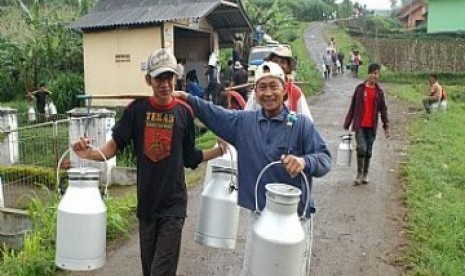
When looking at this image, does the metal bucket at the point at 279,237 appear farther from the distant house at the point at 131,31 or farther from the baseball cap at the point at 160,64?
the distant house at the point at 131,31

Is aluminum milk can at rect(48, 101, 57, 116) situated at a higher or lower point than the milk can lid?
lower

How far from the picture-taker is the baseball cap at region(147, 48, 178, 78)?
3.15 m

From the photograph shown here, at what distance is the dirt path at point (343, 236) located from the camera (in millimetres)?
4703

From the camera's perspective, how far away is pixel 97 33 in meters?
→ 16.2

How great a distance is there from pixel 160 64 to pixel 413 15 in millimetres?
51377

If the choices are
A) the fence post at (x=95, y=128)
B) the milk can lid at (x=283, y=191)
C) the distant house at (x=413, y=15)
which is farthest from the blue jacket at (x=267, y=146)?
the distant house at (x=413, y=15)

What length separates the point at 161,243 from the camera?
329cm

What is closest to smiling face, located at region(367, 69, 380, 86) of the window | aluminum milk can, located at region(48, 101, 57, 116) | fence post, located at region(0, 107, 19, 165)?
fence post, located at region(0, 107, 19, 165)

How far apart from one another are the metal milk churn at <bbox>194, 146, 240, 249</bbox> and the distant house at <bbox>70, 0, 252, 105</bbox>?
11.2 m

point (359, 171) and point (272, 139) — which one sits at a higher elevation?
point (272, 139)

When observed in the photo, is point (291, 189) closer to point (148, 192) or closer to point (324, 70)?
point (148, 192)

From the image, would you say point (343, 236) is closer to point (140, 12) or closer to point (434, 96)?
point (434, 96)

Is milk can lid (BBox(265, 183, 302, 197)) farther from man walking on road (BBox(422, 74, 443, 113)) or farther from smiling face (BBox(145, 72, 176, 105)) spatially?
man walking on road (BBox(422, 74, 443, 113))

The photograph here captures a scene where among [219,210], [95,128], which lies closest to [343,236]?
[219,210]
